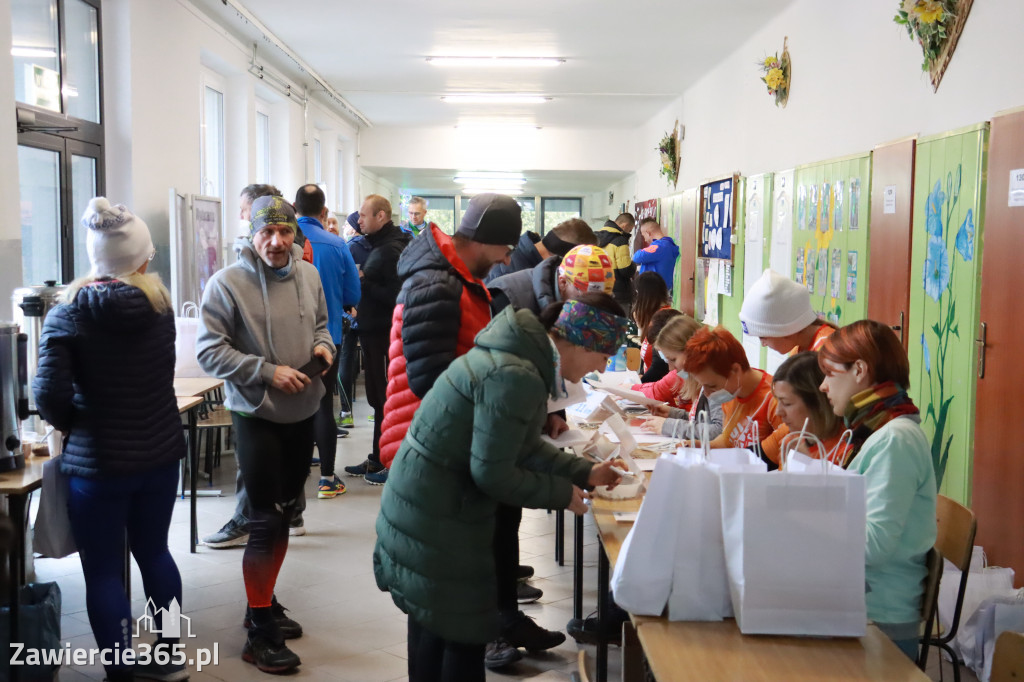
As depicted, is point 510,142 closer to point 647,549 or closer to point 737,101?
point 737,101

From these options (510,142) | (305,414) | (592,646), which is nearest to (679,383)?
(592,646)

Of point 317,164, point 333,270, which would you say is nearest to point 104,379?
point 333,270

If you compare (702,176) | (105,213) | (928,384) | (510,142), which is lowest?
(928,384)

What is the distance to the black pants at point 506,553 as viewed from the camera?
3402 mm

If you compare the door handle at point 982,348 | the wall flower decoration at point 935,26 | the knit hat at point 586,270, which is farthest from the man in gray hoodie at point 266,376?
the wall flower decoration at point 935,26

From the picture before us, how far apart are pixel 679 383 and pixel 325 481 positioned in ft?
7.96

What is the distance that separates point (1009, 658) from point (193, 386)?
3527mm

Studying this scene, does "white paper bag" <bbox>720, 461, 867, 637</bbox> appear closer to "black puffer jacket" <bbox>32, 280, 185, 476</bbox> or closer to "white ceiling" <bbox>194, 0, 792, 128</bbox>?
"black puffer jacket" <bbox>32, 280, 185, 476</bbox>

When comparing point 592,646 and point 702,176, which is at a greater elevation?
point 702,176

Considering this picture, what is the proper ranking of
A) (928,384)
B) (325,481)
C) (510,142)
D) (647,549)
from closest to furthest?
(647,549) < (928,384) < (325,481) < (510,142)

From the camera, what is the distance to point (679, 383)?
4410 mm

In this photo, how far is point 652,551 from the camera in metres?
1.95

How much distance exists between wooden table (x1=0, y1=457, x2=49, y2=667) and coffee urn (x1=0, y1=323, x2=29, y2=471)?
54 mm

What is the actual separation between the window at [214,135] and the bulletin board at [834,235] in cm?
488
